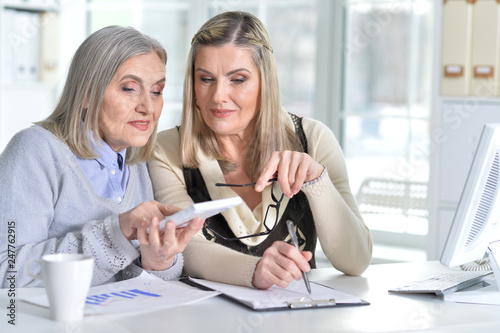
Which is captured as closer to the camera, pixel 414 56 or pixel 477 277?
pixel 477 277

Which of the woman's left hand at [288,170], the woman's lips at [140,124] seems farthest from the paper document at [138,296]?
the woman's lips at [140,124]

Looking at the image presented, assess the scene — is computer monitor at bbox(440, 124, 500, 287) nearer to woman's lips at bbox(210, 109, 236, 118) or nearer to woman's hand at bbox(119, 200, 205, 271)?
woman's hand at bbox(119, 200, 205, 271)

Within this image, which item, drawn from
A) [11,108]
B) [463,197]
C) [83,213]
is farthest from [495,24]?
[11,108]

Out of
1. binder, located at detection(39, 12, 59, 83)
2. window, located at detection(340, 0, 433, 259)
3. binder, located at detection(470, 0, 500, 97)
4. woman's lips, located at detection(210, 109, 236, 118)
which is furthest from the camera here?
binder, located at detection(39, 12, 59, 83)

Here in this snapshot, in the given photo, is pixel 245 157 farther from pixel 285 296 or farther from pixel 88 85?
pixel 285 296

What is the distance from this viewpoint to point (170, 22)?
→ 14.0 ft

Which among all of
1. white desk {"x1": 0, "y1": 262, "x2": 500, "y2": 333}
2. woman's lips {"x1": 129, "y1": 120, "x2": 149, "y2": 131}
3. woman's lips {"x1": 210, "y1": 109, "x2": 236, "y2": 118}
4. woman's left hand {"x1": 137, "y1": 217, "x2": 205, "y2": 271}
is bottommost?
white desk {"x1": 0, "y1": 262, "x2": 500, "y2": 333}

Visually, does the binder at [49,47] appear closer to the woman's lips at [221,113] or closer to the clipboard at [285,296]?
the woman's lips at [221,113]

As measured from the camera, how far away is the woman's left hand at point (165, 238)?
1277mm

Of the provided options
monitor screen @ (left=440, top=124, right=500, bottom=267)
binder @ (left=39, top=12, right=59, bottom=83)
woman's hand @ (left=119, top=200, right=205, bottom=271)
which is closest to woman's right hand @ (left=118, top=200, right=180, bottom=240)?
woman's hand @ (left=119, top=200, right=205, bottom=271)

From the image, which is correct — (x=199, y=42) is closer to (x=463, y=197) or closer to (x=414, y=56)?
(x=463, y=197)

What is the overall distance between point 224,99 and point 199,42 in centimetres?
18

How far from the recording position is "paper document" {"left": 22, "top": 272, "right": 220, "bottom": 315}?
3.86ft

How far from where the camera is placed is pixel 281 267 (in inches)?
53.7
